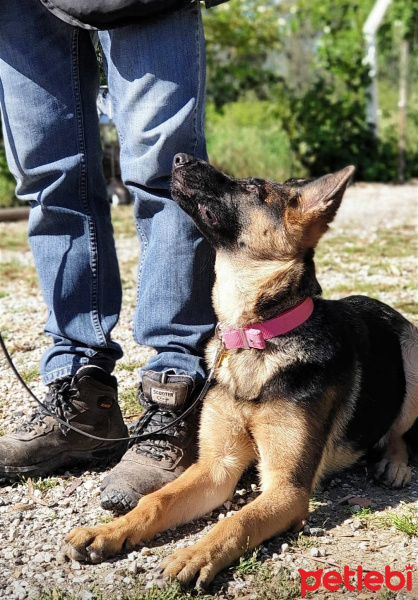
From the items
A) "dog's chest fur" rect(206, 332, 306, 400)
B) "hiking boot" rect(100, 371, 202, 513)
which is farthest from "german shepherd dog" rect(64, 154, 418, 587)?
"hiking boot" rect(100, 371, 202, 513)

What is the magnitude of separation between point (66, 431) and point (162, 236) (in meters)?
0.99

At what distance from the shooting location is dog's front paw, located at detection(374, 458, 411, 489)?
11.2 ft

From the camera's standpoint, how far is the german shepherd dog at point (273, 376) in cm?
294

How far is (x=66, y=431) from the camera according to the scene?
11.0 ft

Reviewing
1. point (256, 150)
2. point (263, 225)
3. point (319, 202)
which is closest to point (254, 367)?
point (263, 225)

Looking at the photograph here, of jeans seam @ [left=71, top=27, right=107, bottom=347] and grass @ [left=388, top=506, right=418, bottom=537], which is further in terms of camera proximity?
jeans seam @ [left=71, top=27, right=107, bottom=347]

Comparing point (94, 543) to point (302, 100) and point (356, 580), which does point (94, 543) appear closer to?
point (356, 580)

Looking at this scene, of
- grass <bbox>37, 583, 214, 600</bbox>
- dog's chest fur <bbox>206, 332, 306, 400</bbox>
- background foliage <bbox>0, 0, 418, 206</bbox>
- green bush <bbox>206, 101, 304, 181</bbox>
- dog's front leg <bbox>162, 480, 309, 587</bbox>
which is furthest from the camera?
background foliage <bbox>0, 0, 418, 206</bbox>

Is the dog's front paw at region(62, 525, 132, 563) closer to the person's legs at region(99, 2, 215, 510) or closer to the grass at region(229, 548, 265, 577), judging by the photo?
the person's legs at region(99, 2, 215, 510)

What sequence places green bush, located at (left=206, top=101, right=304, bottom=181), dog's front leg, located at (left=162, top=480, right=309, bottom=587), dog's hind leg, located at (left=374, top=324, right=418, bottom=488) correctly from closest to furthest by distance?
1. dog's front leg, located at (left=162, top=480, right=309, bottom=587)
2. dog's hind leg, located at (left=374, top=324, right=418, bottom=488)
3. green bush, located at (left=206, top=101, right=304, bottom=181)

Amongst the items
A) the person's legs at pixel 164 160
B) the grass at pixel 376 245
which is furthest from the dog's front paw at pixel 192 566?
the grass at pixel 376 245

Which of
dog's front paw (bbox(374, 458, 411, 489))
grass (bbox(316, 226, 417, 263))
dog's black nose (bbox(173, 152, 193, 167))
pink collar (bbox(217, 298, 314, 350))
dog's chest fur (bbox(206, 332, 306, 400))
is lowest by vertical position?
grass (bbox(316, 226, 417, 263))

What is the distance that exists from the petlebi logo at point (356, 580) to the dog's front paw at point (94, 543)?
0.67 meters

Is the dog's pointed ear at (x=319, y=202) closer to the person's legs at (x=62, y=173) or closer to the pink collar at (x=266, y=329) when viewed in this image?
the pink collar at (x=266, y=329)
